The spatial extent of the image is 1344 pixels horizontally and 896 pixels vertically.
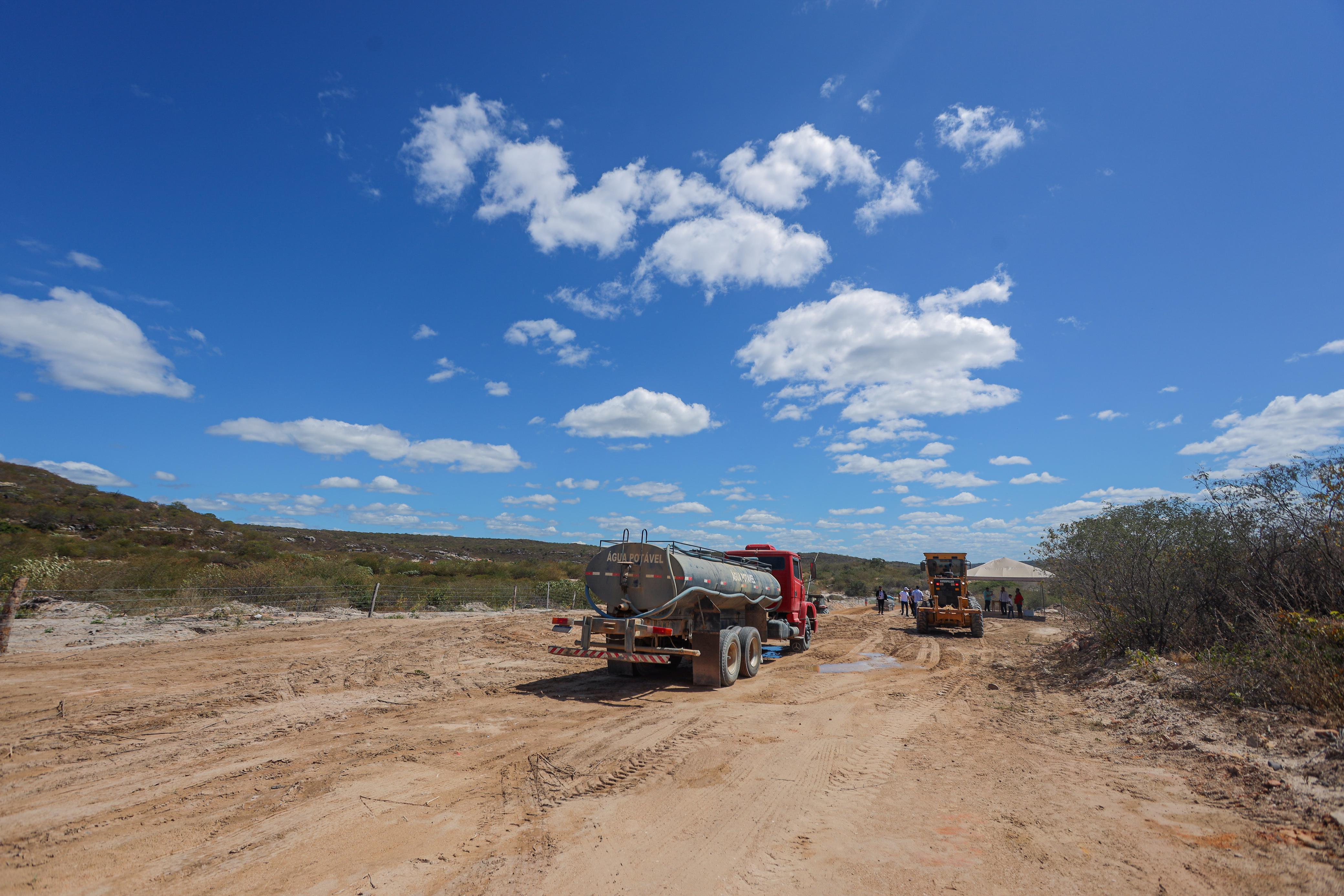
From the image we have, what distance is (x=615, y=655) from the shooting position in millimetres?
10445

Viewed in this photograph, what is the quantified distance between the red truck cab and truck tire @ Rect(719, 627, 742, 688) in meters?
3.36

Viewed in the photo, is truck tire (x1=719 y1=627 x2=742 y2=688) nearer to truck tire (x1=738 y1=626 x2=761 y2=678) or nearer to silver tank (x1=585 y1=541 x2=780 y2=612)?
truck tire (x1=738 y1=626 x2=761 y2=678)

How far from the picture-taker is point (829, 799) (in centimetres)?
550

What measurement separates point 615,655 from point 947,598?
16.8 metres

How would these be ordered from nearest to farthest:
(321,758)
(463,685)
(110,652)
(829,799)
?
(829,799) < (321,758) < (463,685) < (110,652)

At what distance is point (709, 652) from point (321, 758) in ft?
21.7

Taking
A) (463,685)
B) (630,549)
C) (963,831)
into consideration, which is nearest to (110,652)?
(463,685)

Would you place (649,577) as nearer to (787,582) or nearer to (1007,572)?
(787,582)

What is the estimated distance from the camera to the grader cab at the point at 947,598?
72.5 ft

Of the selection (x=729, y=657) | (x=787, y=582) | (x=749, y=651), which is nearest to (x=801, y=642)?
(x=787, y=582)

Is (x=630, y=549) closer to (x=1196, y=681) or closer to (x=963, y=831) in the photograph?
(x=963, y=831)

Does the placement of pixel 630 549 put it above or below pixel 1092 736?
above

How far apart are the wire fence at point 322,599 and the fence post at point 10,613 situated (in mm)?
4268

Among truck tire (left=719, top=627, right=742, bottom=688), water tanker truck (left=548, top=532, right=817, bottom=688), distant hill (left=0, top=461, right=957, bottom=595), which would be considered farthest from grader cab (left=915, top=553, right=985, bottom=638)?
truck tire (left=719, top=627, right=742, bottom=688)
